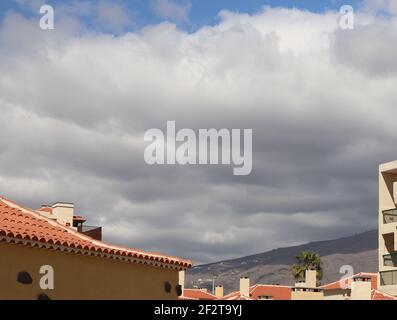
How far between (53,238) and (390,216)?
38.4m

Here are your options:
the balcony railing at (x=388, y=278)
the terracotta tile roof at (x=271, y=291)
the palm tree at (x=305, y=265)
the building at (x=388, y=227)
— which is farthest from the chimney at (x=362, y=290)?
the palm tree at (x=305, y=265)

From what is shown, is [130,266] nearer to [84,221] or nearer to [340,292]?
[84,221]

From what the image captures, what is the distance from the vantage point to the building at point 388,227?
172 ft

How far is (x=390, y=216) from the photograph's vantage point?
54.8m

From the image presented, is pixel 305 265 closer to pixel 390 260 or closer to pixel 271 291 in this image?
pixel 271 291

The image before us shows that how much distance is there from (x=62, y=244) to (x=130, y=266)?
10.9 feet

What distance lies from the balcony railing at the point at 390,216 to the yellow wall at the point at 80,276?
32.0m

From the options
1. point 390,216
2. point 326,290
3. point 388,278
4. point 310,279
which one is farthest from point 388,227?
point 310,279

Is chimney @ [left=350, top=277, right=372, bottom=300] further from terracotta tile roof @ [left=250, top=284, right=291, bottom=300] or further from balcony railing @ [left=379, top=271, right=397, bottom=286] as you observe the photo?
terracotta tile roof @ [left=250, top=284, right=291, bottom=300]

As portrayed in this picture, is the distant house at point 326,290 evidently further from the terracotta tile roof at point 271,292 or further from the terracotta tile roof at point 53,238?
the terracotta tile roof at point 53,238
